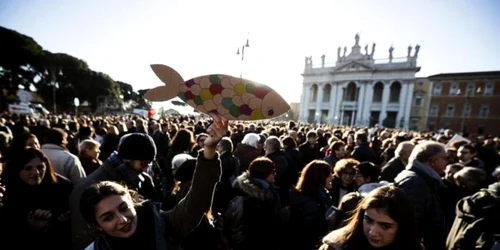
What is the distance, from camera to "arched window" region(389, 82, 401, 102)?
5328cm

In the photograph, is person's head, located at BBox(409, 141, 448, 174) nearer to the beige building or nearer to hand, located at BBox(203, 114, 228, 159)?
hand, located at BBox(203, 114, 228, 159)

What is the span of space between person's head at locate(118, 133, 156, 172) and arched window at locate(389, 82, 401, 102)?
59.0 metres

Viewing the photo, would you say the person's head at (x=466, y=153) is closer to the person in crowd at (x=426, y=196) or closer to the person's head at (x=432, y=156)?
the person's head at (x=432, y=156)

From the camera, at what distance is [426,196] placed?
274cm

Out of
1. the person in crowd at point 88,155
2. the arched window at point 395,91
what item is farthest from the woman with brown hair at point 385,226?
the arched window at point 395,91

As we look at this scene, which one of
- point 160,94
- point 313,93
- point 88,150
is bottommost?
point 88,150

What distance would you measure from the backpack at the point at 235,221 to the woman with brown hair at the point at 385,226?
120cm

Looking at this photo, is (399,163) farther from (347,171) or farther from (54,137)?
(54,137)

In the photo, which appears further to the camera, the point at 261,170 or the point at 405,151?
the point at 405,151

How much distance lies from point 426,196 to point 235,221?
1.98m

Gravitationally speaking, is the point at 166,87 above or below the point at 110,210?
above

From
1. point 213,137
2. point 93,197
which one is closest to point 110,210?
point 93,197

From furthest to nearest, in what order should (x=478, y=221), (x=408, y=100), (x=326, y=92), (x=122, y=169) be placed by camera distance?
1. (x=326, y=92)
2. (x=408, y=100)
3. (x=478, y=221)
4. (x=122, y=169)

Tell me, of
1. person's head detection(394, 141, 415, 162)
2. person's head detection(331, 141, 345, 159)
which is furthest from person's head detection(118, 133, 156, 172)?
person's head detection(331, 141, 345, 159)
